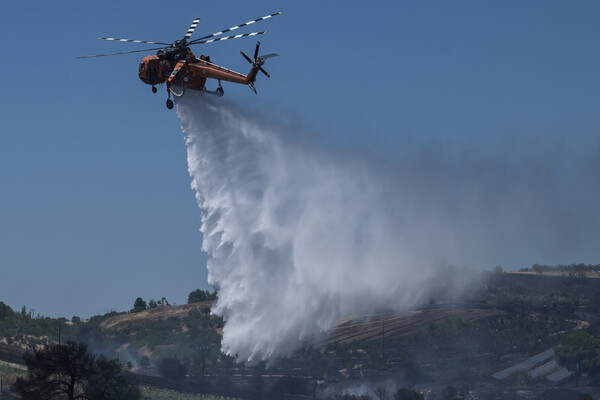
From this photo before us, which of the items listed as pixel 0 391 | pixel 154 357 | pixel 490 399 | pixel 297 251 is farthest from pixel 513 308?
pixel 0 391

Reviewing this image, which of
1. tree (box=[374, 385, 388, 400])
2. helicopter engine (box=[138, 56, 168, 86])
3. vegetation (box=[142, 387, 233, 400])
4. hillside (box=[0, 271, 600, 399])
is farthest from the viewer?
hillside (box=[0, 271, 600, 399])

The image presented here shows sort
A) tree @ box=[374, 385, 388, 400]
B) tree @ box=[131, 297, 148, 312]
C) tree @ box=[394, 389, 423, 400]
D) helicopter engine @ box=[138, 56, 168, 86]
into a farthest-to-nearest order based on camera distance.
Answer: tree @ box=[131, 297, 148, 312] → tree @ box=[374, 385, 388, 400] → tree @ box=[394, 389, 423, 400] → helicopter engine @ box=[138, 56, 168, 86]

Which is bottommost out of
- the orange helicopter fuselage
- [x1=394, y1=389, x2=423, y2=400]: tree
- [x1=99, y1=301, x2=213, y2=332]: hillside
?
[x1=394, y1=389, x2=423, y2=400]: tree

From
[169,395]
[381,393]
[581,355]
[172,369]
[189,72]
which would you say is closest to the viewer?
[189,72]

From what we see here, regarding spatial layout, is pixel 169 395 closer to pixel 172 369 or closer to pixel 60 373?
pixel 172 369

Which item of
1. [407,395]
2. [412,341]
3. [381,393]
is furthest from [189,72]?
[412,341]

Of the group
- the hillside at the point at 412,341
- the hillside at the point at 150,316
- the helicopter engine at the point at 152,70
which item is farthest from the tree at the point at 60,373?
the hillside at the point at 150,316

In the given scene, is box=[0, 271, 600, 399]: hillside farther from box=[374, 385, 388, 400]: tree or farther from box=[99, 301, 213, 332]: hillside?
box=[374, 385, 388, 400]: tree

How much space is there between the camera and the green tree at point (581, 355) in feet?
326

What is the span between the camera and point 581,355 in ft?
332

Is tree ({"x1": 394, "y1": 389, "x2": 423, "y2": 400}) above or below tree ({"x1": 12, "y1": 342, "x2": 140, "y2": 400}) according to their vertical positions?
below

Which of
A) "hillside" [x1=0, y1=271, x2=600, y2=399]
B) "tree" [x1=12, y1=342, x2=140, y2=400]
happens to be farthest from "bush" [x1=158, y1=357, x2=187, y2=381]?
"tree" [x1=12, y1=342, x2=140, y2=400]

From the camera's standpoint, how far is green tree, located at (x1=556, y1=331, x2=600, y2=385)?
99.4 m

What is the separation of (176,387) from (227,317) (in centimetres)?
1749
